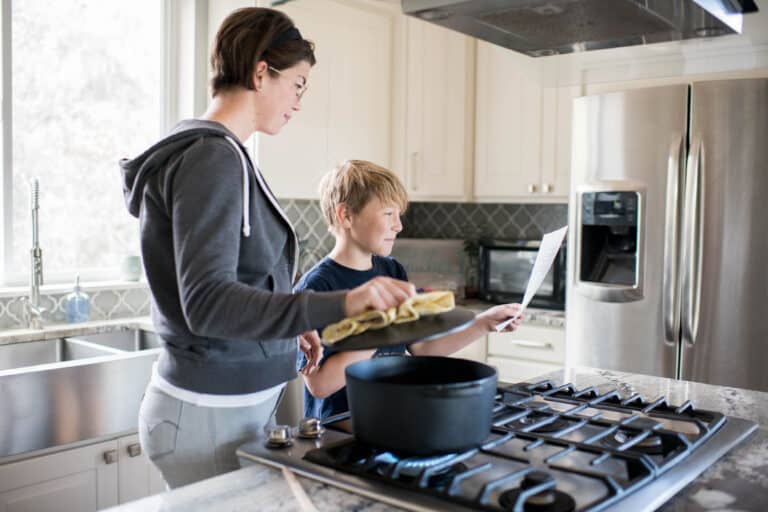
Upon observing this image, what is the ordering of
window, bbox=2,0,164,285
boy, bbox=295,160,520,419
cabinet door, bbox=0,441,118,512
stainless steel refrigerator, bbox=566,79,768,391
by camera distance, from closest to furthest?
boy, bbox=295,160,520,419 → cabinet door, bbox=0,441,118,512 → stainless steel refrigerator, bbox=566,79,768,391 → window, bbox=2,0,164,285

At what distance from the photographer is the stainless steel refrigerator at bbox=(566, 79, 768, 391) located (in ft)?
8.98

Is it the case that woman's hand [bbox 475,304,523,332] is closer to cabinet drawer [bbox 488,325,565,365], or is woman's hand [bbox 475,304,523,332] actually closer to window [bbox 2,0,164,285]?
cabinet drawer [bbox 488,325,565,365]

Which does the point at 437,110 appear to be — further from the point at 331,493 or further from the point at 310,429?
the point at 331,493

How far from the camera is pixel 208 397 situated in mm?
1279

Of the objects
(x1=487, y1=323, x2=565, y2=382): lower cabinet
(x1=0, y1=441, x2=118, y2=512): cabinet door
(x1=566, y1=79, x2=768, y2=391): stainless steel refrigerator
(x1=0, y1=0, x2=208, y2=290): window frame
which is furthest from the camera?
(x1=487, y1=323, x2=565, y2=382): lower cabinet

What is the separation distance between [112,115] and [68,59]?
0.28 meters

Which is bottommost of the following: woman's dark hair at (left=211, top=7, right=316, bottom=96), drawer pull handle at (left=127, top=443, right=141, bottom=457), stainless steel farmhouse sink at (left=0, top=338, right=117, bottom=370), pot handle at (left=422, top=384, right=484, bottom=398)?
drawer pull handle at (left=127, top=443, right=141, bottom=457)

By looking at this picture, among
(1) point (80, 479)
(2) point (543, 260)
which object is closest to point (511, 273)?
Answer: (1) point (80, 479)

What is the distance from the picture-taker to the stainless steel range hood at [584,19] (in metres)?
1.41

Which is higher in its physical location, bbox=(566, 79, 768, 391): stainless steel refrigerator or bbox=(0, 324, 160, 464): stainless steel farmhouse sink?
bbox=(566, 79, 768, 391): stainless steel refrigerator

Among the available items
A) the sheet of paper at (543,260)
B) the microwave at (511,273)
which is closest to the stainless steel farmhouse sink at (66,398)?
the sheet of paper at (543,260)

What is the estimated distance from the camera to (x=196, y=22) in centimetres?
332

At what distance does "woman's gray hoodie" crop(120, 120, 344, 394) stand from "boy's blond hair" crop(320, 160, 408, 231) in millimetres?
407

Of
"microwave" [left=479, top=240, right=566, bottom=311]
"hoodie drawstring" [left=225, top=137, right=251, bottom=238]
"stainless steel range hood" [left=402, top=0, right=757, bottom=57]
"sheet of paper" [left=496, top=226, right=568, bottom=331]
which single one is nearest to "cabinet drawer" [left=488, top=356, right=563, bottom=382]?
"microwave" [left=479, top=240, right=566, bottom=311]
